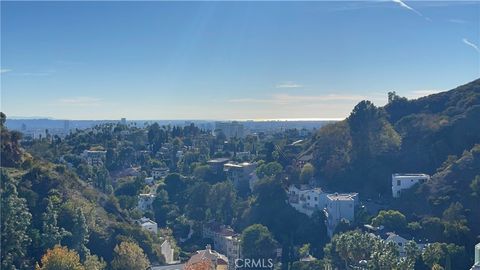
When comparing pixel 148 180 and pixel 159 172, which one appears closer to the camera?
pixel 148 180

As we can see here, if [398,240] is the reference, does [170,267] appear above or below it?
below

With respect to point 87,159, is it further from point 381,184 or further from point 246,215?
point 381,184

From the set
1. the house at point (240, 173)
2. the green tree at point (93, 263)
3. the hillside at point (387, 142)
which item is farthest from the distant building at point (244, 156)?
the green tree at point (93, 263)

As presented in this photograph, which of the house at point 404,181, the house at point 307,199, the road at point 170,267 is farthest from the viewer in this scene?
the house at point 307,199

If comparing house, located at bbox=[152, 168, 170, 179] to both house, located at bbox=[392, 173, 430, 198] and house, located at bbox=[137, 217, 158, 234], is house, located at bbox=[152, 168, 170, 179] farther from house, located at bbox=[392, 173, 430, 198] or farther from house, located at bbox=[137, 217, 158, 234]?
house, located at bbox=[392, 173, 430, 198]

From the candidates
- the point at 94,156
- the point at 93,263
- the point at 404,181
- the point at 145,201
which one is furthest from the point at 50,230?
the point at 94,156

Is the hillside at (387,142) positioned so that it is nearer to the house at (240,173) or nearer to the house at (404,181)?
the house at (404,181)

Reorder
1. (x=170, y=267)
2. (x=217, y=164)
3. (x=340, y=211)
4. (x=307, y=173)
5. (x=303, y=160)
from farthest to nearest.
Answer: (x=217, y=164) < (x=303, y=160) < (x=307, y=173) < (x=340, y=211) < (x=170, y=267)

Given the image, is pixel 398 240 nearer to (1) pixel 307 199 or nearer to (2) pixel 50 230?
(1) pixel 307 199
